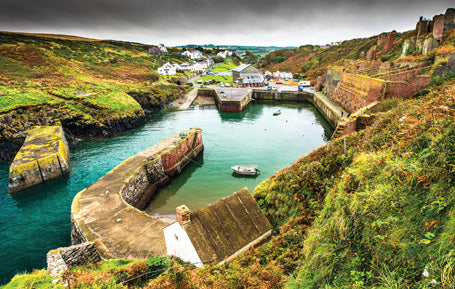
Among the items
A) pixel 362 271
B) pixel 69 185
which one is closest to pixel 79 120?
pixel 69 185

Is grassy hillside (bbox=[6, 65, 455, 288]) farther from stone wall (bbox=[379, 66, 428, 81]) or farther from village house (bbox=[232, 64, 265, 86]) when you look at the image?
village house (bbox=[232, 64, 265, 86])

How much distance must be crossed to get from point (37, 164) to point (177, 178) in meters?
14.6

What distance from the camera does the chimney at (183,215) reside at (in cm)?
884

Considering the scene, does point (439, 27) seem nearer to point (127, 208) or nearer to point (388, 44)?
point (388, 44)

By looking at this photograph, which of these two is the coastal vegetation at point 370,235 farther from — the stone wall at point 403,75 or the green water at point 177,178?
the stone wall at point 403,75

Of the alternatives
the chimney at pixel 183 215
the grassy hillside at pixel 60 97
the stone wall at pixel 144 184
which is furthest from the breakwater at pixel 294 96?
the chimney at pixel 183 215

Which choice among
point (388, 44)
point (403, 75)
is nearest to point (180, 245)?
point (403, 75)

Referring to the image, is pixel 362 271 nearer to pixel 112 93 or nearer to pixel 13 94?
pixel 13 94

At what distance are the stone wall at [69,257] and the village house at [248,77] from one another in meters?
73.8

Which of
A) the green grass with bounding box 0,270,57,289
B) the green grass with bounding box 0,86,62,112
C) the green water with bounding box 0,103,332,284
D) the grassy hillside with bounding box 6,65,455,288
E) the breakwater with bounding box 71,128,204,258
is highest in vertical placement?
the green grass with bounding box 0,86,62,112

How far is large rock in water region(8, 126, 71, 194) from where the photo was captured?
21766mm

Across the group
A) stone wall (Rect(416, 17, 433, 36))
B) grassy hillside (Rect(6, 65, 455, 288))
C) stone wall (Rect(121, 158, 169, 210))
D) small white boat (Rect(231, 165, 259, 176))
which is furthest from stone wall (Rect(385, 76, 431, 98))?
stone wall (Rect(416, 17, 433, 36))

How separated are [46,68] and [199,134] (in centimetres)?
5433

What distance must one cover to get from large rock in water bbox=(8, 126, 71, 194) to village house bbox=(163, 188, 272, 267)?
70.8 feet
